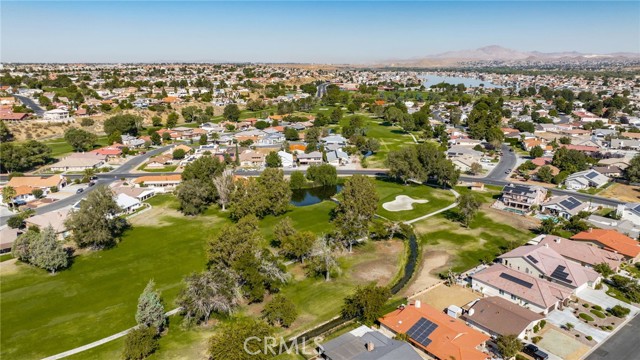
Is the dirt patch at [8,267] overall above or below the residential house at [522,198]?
below

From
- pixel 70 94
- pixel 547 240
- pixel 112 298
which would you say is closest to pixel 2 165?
pixel 112 298

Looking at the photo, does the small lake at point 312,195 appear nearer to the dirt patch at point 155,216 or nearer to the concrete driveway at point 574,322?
the dirt patch at point 155,216

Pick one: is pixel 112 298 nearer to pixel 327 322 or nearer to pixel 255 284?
pixel 255 284

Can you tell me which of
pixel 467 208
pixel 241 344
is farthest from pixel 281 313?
pixel 467 208

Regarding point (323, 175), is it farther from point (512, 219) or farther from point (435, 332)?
point (435, 332)

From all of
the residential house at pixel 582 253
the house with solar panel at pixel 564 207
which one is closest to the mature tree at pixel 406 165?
the house with solar panel at pixel 564 207
